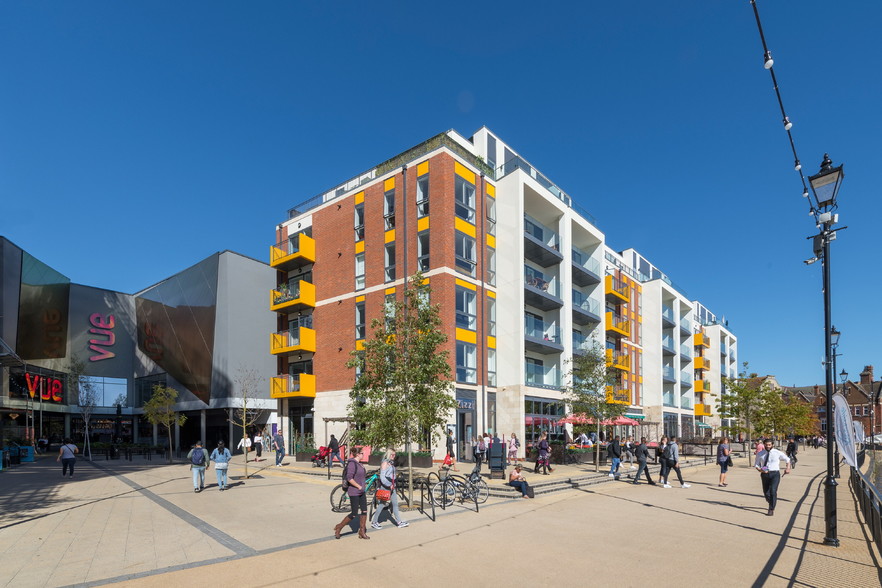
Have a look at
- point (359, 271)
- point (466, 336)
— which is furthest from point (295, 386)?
point (466, 336)

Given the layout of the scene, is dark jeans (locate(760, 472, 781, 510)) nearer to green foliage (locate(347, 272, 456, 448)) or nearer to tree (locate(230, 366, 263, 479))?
green foliage (locate(347, 272, 456, 448))

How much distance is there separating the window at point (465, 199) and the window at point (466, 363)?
685 centimetres

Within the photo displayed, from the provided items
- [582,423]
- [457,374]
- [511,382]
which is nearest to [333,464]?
[457,374]

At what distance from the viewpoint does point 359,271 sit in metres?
32.4

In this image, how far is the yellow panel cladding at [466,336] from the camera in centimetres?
2809

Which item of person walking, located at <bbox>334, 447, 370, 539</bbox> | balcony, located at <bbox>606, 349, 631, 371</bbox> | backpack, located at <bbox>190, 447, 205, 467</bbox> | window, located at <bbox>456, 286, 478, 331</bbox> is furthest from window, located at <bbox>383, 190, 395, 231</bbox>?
person walking, located at <bbox>334, 447, 370, 539</bbox>

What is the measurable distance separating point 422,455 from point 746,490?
1209 centimetres

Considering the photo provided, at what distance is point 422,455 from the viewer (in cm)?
2325

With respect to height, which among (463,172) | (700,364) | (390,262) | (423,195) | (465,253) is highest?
(463,172)

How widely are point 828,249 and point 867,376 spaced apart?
103 metres

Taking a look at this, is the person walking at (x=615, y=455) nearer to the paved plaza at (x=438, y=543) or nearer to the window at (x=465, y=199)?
the paved plaza at (x=438, y=543)

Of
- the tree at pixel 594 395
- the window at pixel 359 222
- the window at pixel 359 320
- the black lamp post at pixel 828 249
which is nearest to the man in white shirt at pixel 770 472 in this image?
the black lamp post at pixel 828 249

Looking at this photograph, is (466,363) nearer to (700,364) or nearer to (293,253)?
(293,253)

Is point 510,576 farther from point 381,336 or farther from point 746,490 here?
point 746,490
